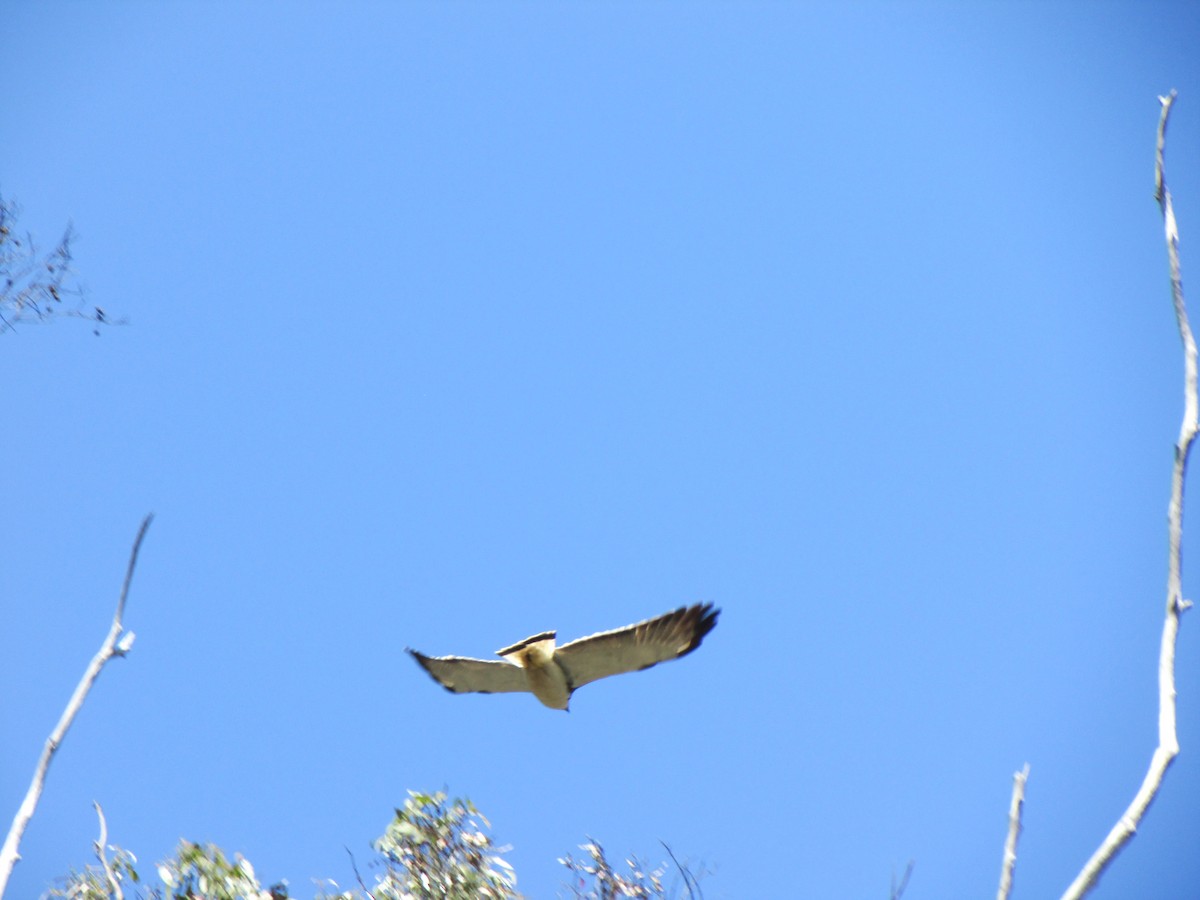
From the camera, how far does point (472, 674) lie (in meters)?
10.8

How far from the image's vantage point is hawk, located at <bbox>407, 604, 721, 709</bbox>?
9836 millimetres

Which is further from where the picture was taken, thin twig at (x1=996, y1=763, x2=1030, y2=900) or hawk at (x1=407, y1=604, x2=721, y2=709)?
hawk at (x1=407, y1=604, x2=721, y2=709)

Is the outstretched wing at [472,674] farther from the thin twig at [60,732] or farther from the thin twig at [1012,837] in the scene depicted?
the thin twig at [1012,837]

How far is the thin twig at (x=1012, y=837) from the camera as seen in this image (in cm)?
332

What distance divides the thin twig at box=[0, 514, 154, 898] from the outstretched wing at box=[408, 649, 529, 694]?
577cm

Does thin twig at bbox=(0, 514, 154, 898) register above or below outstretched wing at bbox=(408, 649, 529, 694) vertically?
below

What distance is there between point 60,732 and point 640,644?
20.5 feet

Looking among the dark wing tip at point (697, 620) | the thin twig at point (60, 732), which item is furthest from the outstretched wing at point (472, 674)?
the thin twig at point (60, 732)

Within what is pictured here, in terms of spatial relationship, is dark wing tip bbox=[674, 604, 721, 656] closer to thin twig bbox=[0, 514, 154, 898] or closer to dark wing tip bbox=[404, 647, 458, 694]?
dark wing tip bbox=[404, 647, 458, 694]

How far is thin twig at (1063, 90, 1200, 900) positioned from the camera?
10.7 feet

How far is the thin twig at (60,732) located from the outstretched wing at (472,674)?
18.9ft

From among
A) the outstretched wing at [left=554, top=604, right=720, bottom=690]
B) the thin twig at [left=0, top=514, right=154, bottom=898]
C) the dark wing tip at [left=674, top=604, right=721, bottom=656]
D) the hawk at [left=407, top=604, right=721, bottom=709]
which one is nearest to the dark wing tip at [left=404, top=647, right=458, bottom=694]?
the hawk at [left=407, top=604, right=721, bottom=709]

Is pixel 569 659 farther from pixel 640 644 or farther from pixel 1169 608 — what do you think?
pixel 1169 608

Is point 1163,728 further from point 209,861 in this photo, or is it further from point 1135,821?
point 209,861
